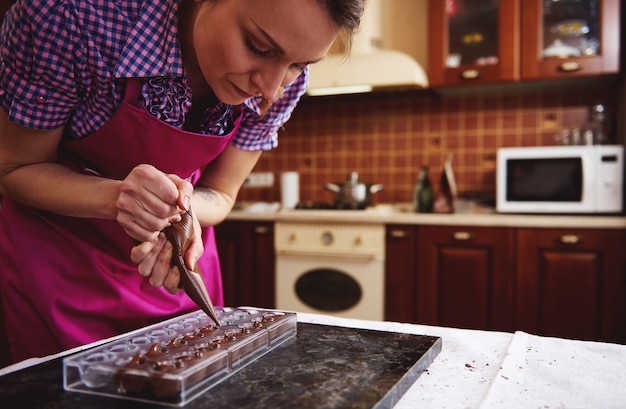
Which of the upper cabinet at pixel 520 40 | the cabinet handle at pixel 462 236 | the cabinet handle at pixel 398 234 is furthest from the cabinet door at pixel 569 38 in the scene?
the cabinet handle at pixel 398 234

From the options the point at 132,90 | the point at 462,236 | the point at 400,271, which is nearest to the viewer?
the point at 132,90

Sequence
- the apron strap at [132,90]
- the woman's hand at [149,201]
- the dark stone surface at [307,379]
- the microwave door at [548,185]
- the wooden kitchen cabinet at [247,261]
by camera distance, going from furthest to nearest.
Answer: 1. the wooden kitchen cabinet at [247,261]
2. the microwave door at [548,185]
3. the apron strap at [132,90]
4. the woman's hand at [149,201]
5. the dark stone surface at [307,379]

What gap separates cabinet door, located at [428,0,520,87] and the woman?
5.67ft

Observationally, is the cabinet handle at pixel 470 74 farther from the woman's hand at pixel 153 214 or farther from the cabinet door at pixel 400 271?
the woman's hand at pixel 153 214

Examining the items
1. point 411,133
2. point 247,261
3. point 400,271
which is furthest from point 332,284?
point 411,133

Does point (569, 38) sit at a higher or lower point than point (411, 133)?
higher

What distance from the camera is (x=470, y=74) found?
241 cm

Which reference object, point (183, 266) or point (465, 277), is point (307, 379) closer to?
point (183, 266)

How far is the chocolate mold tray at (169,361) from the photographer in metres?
0.51

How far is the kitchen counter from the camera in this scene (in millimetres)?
561

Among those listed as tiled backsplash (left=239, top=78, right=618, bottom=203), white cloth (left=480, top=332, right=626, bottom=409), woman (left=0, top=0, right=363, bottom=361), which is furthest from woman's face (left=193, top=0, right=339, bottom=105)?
tiled backsplash (left=239, top=78, right=618, bottom=203)

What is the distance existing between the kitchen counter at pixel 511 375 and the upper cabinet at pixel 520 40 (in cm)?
183

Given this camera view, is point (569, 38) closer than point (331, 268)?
Yes

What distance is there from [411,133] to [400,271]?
843mm
